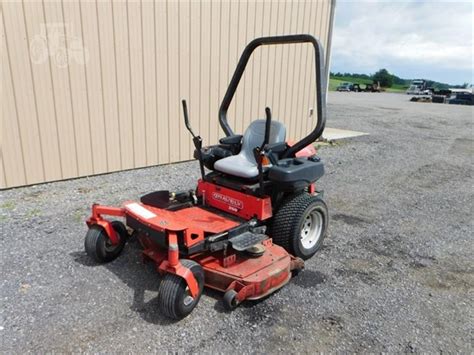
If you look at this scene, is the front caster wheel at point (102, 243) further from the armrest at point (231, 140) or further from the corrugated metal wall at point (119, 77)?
the corrugated metal wall at point (119, 77)

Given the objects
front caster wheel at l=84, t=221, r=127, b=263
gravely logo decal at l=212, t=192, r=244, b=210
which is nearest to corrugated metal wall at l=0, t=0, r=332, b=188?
front caster wheel at l=84, t=221, r=127, b=263

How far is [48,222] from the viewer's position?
412 cm

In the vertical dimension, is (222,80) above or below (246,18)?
below

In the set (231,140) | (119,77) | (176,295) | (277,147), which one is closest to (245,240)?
(176,295)

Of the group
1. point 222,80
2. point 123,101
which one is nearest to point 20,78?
point 123,101

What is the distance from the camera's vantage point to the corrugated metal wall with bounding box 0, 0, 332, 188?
5.05 metres

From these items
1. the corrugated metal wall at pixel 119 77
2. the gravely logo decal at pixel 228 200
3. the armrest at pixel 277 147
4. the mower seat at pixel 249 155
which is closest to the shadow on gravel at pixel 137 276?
the gravely logo decal at pixel 228 200

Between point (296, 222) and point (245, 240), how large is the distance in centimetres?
57

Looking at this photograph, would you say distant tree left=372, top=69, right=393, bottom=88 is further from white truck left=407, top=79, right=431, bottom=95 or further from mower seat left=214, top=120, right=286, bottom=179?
mower seat left=214, top=120, right=286, bottom=179

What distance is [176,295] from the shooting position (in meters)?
2.46

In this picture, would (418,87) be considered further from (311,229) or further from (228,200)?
(228,200)

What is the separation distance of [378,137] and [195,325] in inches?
364

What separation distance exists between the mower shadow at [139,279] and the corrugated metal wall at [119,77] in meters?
2.60

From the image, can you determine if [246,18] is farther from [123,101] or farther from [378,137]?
[378,137]
